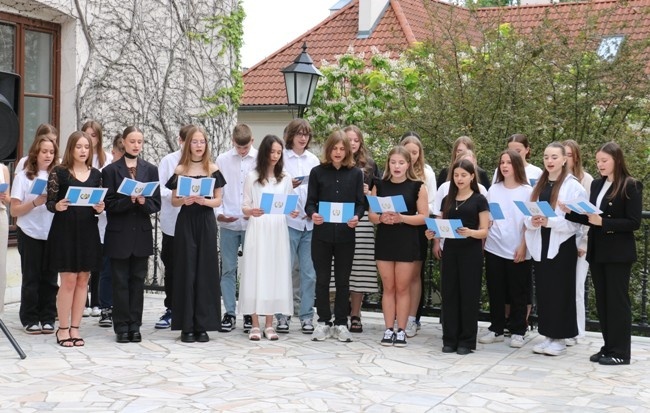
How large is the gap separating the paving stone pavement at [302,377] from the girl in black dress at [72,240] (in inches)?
11.0

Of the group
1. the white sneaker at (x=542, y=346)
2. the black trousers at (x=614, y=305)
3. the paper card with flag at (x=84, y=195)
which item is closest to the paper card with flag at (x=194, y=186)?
the paper card with flag at (x=84, y=195)

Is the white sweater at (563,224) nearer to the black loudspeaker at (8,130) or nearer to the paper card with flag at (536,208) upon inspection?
the paper card with flag at (536,208)

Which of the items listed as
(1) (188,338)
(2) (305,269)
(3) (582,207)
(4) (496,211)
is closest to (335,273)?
(2) (305,269)

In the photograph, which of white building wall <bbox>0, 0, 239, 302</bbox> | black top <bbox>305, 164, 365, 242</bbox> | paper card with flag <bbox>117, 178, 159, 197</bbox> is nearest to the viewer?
paper card with flag <bbox>117, 178, 159, 197</bbox>

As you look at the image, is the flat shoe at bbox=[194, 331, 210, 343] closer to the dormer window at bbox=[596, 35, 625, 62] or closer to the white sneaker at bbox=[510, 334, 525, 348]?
the white sneaker at bbox=[510, 334, 525, 348]

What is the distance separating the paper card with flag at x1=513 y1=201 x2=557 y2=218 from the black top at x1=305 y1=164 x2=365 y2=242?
140 cm

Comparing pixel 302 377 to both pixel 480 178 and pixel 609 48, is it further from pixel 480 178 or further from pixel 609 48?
pixel 609 48

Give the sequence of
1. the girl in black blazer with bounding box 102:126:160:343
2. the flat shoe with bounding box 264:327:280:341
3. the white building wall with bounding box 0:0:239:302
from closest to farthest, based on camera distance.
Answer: the girl in black blazer with bounding box 102:126:160:343, the flat shoe with bounding box 264:327:280:341, the white building wall with bounding box 0:0:239:302

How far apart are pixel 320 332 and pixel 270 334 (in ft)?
1.47

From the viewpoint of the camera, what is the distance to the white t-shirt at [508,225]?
8477 millimetres

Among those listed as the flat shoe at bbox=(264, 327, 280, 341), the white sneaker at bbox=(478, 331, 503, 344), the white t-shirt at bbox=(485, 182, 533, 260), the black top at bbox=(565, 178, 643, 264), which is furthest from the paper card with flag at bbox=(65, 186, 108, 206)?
the black top at bbox=(565, 178, 643, 264)

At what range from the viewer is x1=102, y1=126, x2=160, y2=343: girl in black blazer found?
27.1 ft

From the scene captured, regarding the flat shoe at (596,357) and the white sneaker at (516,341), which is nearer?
the flat shoe at (596,357)

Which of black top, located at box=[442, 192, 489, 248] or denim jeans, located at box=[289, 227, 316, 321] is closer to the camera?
black top, located at box=[442, 192, 489, 248]
